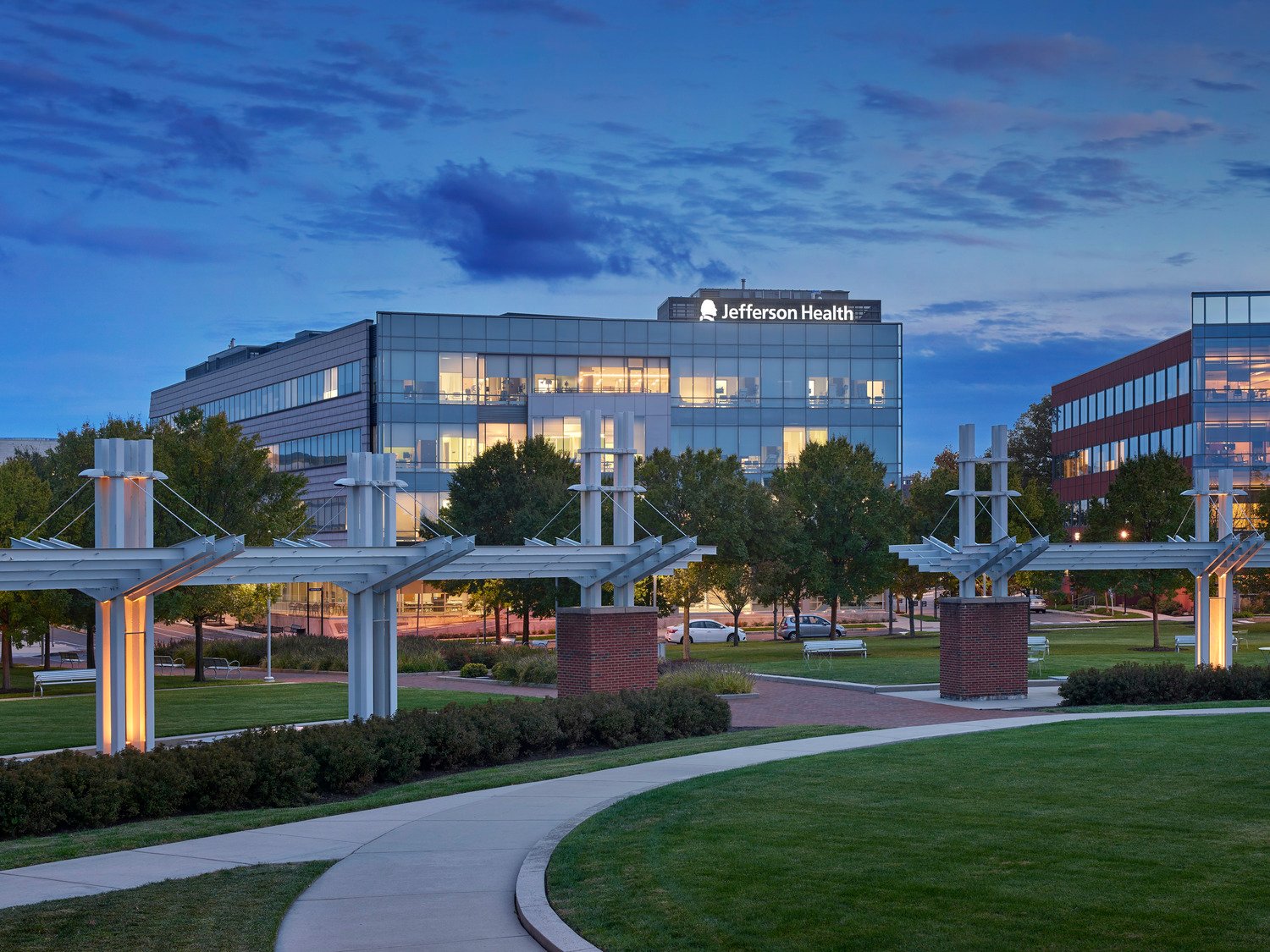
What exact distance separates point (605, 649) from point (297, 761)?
11.2 m

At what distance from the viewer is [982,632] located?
94.3ft

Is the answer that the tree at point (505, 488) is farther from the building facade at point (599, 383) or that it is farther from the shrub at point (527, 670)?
the building facade at point (599, 383)

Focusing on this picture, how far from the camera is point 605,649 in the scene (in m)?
26.0

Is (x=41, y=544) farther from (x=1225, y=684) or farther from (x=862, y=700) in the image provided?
(x=1225, y=684)

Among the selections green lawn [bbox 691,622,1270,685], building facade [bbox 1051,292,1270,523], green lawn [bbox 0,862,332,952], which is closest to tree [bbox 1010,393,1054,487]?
building facade [bbox 1051,292,1270,523]

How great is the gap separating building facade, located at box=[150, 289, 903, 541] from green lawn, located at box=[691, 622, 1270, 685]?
17.9 m

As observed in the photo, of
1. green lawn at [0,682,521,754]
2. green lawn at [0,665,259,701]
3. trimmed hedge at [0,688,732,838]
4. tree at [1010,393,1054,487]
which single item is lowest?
green lawn at [0,665,259,701]

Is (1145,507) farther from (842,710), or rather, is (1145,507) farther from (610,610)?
(610,610)

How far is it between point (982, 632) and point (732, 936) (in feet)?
70.1

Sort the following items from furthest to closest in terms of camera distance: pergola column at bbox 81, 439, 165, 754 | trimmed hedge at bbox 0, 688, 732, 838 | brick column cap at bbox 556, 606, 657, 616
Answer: brick column cap at bbox 556, 606, 657, 616
pergola column at bbox 81, 439, 165, 754
trimmed hedge at bbox 0, 688, 732, 838

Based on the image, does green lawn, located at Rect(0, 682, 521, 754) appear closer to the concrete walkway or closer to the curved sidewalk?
the curved sidewalk

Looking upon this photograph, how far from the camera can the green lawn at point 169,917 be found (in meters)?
8.59

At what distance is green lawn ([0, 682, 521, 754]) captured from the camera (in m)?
25.5

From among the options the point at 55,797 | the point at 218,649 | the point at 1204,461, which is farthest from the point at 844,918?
the point at 1204,461
